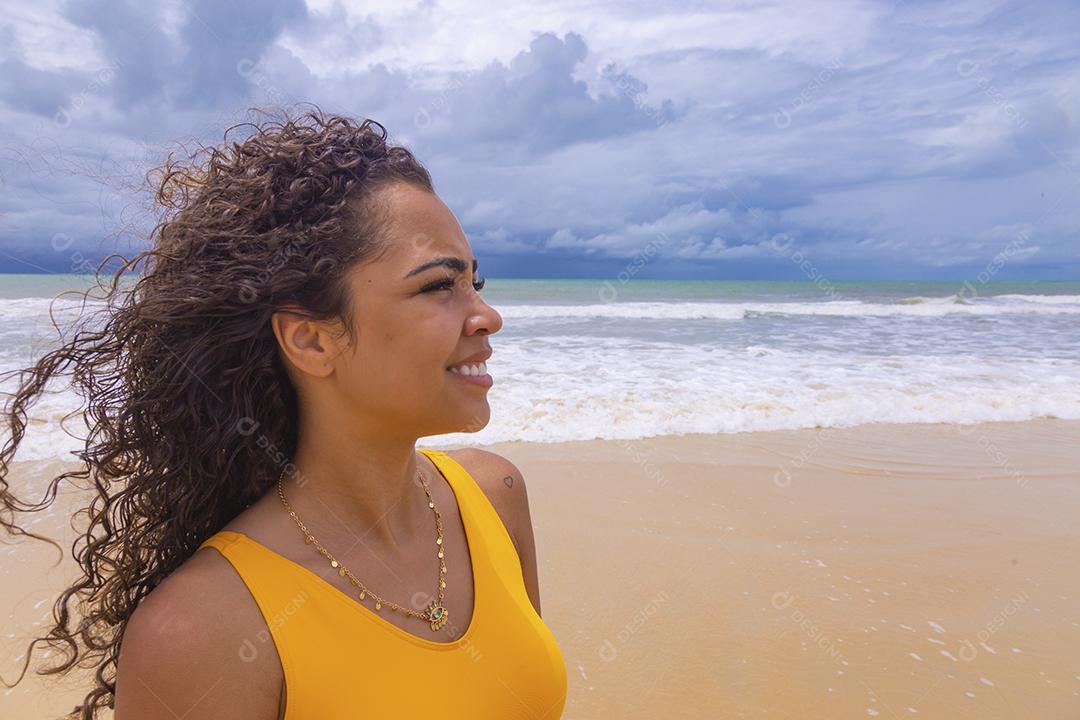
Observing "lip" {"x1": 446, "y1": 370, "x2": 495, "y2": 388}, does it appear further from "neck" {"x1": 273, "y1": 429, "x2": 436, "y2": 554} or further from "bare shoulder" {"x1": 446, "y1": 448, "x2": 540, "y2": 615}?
"bare shoulder" {"x1": 446, "y1": 448, "x2": 540, "y2": 615}

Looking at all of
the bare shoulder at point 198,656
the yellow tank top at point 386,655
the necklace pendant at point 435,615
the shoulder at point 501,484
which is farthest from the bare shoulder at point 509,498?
the bare shoulder at point 198,656

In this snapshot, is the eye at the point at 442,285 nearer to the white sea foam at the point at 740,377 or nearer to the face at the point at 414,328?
the face at the point at 414,328

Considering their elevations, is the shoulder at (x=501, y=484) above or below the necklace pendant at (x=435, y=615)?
above

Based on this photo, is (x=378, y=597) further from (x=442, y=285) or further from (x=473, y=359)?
(x=442, y=285)

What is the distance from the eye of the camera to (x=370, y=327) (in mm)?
1556

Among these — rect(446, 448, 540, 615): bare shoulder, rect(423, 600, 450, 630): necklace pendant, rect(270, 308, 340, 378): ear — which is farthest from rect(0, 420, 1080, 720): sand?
rect(270, 308, 340, 378): ear

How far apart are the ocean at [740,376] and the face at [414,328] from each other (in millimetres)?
1179

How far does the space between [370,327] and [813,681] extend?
285 centimetres

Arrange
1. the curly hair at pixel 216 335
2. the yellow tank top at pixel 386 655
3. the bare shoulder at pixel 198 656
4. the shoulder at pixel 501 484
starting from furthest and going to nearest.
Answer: the shoulder at pixel 501 484
the curly hair at pixel 216 335
the yellow tank top at pixel 386 655
the bare shoulder at pixel 198 656

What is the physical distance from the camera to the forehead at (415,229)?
157cm

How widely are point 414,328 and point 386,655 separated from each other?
68 cm

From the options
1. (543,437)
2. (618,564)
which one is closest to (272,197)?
(618,564)

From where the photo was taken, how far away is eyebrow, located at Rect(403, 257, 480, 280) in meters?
1.56

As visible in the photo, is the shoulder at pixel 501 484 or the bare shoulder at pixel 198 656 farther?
the shoulder at pixel 501 484
